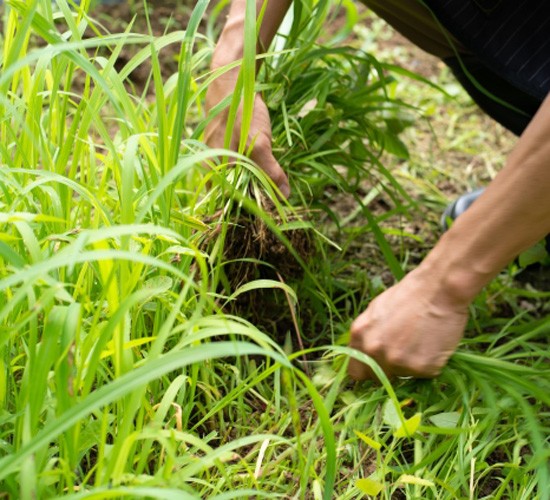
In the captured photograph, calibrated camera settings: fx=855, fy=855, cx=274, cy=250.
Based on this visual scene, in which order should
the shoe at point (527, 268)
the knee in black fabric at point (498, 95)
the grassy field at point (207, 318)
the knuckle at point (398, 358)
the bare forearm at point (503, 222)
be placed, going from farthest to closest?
the shoe at point (527, 268) < the knee in black fabric at point (498, 95) < the knuckle at point (398, 358) < the bare forearm at point (503, 222) < the grassy field at point (207, 318)

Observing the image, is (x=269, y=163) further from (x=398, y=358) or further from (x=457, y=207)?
(x=457, y=207)

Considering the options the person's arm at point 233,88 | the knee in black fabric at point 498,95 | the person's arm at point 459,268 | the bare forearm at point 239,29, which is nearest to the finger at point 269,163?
the person's arm at point 233,88

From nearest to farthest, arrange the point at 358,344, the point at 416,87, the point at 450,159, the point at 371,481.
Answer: the point at 371,481, the point at 358,344, the point at 450,159, the point at 416,87

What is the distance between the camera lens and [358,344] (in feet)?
4.02

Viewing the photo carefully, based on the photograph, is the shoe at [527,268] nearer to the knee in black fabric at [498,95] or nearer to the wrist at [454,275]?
the knee in black fabric at [498,95]

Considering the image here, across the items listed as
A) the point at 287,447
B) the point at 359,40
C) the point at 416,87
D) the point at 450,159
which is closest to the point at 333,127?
the point at 287,447

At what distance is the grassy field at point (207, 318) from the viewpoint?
92 centimetres

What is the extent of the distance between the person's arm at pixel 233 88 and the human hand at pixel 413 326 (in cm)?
31

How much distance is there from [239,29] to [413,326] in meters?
0.59

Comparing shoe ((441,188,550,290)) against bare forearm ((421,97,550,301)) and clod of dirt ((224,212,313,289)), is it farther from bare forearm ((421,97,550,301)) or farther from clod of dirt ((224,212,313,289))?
bare forearm ((421,97,550,301))

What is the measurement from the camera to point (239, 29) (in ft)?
4.64

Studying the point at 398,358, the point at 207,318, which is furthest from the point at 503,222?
the point at 207,318

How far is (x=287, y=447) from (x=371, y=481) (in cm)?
19

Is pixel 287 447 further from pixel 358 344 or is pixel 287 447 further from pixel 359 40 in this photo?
pixel 359 40
